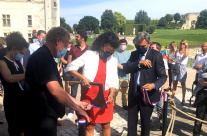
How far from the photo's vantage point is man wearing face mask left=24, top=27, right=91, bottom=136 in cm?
216

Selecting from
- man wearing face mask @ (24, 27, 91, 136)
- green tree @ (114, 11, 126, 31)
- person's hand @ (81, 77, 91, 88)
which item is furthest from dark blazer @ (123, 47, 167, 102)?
green tree @ (114, 11, 126, 31)

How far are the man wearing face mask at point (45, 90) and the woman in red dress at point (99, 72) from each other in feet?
2.83

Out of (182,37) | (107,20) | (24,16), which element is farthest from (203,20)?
(24,16)

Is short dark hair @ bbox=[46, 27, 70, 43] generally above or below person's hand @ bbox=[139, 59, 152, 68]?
above

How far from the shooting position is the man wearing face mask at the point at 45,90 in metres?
2.16

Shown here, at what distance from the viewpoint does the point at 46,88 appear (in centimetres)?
221

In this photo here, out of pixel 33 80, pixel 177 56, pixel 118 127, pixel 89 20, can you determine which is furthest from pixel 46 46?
pixel 89 20

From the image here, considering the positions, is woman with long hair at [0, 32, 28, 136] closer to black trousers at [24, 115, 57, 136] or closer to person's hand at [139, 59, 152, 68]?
black trousers at [24, 115, 57, 136]

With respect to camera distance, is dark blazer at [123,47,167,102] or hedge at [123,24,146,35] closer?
dark blazer at [123,47,167,102]

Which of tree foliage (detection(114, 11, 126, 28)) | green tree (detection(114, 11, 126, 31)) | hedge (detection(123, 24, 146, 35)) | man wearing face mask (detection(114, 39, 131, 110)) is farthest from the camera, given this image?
tree foliage (detection(114, 11, 126, 28))

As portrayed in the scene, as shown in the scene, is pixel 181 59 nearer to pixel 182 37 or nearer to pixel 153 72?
pixel 153 72

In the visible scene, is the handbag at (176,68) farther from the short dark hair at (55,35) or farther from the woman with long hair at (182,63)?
the short dark hair at (55,35)

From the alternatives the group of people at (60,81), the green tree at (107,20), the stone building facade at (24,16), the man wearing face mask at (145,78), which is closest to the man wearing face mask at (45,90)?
the group of people at (60,81)

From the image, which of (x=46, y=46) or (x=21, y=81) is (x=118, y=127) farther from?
(x=46, y=46)
